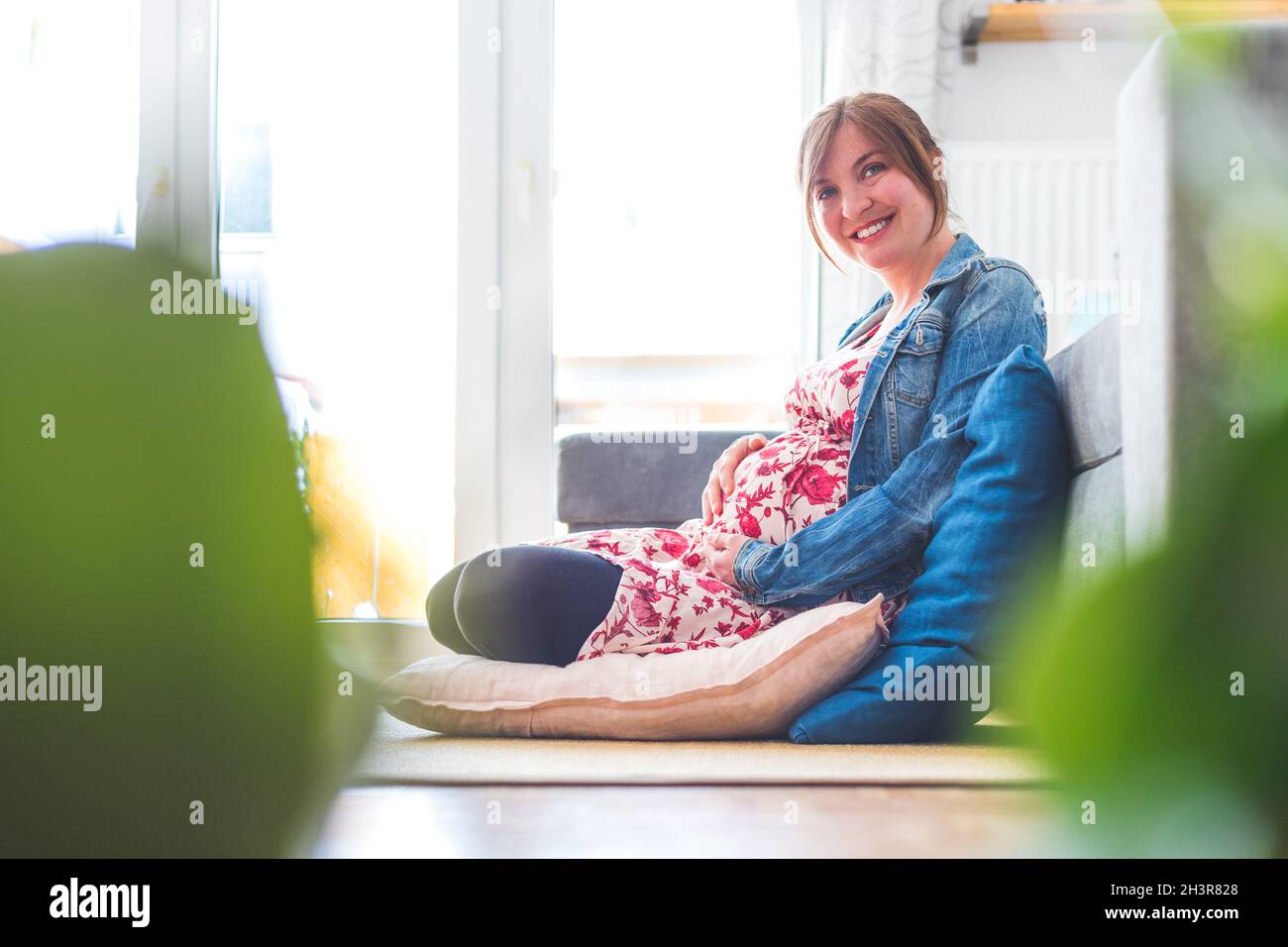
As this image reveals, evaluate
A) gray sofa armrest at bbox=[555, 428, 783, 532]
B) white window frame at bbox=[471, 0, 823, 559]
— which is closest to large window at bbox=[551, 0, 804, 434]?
white window frame at bbox=[471, 0, 823, 559]

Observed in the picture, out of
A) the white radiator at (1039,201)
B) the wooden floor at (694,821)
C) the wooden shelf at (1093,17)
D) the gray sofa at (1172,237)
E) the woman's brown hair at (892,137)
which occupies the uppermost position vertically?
the wooden shelf at (1093,17)

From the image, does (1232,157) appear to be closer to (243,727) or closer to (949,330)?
(949,330)

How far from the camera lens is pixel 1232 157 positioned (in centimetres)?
70

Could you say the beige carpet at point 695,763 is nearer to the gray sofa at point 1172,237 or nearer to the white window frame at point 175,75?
the gray sofa at point 1172,237

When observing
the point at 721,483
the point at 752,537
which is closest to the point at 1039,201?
the point at 721,483

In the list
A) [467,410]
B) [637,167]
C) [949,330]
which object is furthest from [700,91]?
[949,330]

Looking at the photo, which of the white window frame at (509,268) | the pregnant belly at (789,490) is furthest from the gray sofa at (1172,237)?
the white window frame at (509,268)

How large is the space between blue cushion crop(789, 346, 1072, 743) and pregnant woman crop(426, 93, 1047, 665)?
6cm

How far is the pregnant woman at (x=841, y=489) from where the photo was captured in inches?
48.8

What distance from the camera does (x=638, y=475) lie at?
6.90 ft

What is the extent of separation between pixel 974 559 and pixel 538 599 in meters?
0.52

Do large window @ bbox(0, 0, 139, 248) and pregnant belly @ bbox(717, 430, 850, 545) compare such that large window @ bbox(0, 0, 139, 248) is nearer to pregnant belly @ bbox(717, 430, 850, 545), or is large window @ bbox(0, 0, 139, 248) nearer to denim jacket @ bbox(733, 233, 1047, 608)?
pregnant belly @ bbox(717, 430, 850, 545)

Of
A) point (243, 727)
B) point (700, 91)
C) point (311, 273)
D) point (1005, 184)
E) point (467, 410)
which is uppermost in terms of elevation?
point (700, 91)

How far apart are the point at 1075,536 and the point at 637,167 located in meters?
1.87
